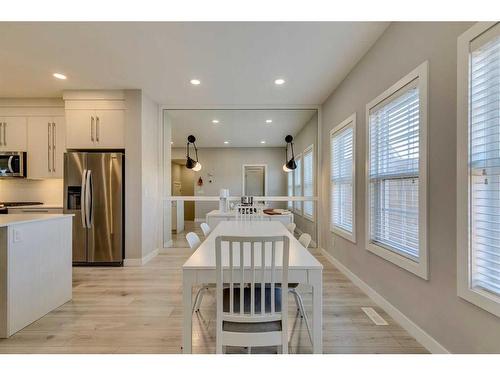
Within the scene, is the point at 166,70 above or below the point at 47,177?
above

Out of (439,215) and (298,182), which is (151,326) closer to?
(439,215)

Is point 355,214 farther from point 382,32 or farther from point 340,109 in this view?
point 382,32

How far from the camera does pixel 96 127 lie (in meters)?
3.94

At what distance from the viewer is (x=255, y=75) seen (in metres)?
3.40

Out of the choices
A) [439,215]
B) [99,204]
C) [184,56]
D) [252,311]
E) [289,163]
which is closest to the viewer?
[252,311]

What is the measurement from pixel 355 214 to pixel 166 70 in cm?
302

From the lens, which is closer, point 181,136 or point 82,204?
point 82,204

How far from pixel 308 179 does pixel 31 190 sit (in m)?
5.36

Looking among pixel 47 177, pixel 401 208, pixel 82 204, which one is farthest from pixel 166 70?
pixel 401 208

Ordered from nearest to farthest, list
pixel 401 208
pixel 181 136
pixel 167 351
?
pixel 167 351, pixel 401 208, pixel 181 136

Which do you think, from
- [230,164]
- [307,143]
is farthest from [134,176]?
[230,164]

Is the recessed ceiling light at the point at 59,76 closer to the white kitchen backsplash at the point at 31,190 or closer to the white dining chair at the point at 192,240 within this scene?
the white kitchen backsplash at the point at 31,190

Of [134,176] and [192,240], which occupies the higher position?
[134,176]

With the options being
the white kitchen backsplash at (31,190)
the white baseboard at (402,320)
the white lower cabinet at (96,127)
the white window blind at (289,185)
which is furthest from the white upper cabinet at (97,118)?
the white window blind at (289,185)
